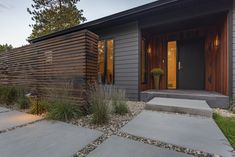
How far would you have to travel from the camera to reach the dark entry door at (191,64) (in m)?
6.01

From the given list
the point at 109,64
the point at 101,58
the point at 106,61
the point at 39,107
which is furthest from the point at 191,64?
the point at 39,107

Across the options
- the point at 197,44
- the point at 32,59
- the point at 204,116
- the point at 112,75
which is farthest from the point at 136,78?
the point at 32,59

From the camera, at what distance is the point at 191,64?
20.2 ft

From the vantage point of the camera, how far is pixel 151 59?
6645mm

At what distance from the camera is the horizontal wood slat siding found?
11.3ft

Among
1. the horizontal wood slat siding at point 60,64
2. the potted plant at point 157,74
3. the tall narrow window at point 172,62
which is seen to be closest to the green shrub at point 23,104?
the horizontal wood slat siding at point 60,64

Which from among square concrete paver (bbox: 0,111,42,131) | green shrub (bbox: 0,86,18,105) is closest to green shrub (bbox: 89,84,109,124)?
square concrete paver (bbox: 0,111,42,131)

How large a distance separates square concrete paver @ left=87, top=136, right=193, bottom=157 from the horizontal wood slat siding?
165 cm

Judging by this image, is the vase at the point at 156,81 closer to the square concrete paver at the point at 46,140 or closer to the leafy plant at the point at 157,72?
the leafy plant at the point at 157,72

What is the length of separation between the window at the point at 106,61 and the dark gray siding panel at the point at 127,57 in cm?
27

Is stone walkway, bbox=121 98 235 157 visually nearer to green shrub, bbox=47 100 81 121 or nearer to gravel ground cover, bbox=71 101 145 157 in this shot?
gravel ground cover, bbox=71 101 145 157

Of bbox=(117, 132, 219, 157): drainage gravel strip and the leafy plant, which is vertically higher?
the leafy plant

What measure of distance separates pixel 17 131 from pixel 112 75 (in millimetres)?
3911

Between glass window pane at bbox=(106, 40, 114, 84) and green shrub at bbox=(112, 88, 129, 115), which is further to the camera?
glass window pane at bbox=(106, 40, 114, 84)
